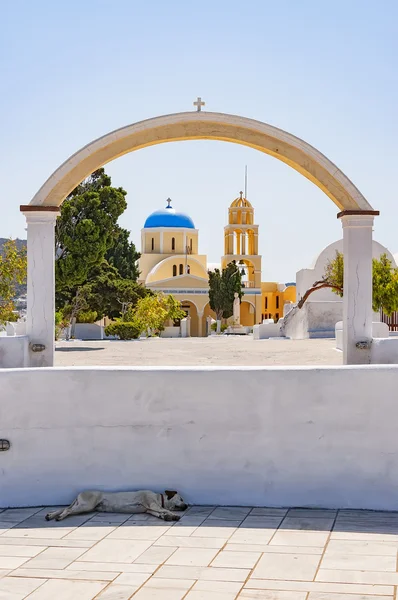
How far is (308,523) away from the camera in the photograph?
5.64m

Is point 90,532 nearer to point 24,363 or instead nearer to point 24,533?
point 24,533

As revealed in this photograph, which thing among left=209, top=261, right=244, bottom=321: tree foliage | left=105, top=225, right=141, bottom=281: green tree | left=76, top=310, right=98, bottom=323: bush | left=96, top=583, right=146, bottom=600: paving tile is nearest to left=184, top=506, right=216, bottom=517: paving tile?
left=96, top=583, right=146, bottom=600: paving tile

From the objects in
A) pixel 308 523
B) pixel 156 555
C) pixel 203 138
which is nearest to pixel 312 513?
pixel 308 523

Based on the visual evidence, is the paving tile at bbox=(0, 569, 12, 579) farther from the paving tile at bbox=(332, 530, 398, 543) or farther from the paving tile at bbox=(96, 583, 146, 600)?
the paving tile at bbox=(332, 530, 398, 543)

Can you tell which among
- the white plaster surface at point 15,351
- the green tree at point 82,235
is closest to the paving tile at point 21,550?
the white plaster surface at point 15,351

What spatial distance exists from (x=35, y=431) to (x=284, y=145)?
4865 mm

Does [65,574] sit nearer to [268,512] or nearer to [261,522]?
[261,522]

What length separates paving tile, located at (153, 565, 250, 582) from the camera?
4.48 metres

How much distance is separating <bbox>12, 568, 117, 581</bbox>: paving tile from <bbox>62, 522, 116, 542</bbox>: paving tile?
602 millimetres

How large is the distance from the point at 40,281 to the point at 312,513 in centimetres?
460

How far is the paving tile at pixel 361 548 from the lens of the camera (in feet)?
16.0

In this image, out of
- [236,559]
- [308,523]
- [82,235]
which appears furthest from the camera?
[82,235]

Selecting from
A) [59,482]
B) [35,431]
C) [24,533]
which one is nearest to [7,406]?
[35,431]

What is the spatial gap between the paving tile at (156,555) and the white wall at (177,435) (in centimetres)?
115
